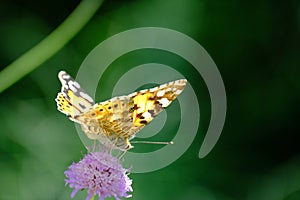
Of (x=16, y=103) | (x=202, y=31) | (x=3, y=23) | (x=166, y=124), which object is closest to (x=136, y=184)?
(x=166, y=124)

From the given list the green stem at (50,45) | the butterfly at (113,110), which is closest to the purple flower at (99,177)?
the butterfly at (113,110)

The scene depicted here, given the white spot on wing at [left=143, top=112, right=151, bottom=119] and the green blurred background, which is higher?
the green blurred background

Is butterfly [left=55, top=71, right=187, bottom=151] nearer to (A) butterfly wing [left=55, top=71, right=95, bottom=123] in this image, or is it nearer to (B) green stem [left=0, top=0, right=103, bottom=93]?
(A) butterfly wing [left=55, top=71, right=95, bottom=123]

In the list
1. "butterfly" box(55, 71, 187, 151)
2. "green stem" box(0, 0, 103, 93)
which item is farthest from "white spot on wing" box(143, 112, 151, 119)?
"green stem" box(0, 0, 103, 93)

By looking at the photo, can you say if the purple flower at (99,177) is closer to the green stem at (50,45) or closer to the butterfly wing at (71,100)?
the butterfly wing at (71,100)

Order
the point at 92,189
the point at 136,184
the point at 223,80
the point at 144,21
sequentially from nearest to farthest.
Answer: the point at 92,189 → the point at 136,184 → the point at 144,21 → the point at 223,80

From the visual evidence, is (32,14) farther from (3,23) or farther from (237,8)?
(237,8)
